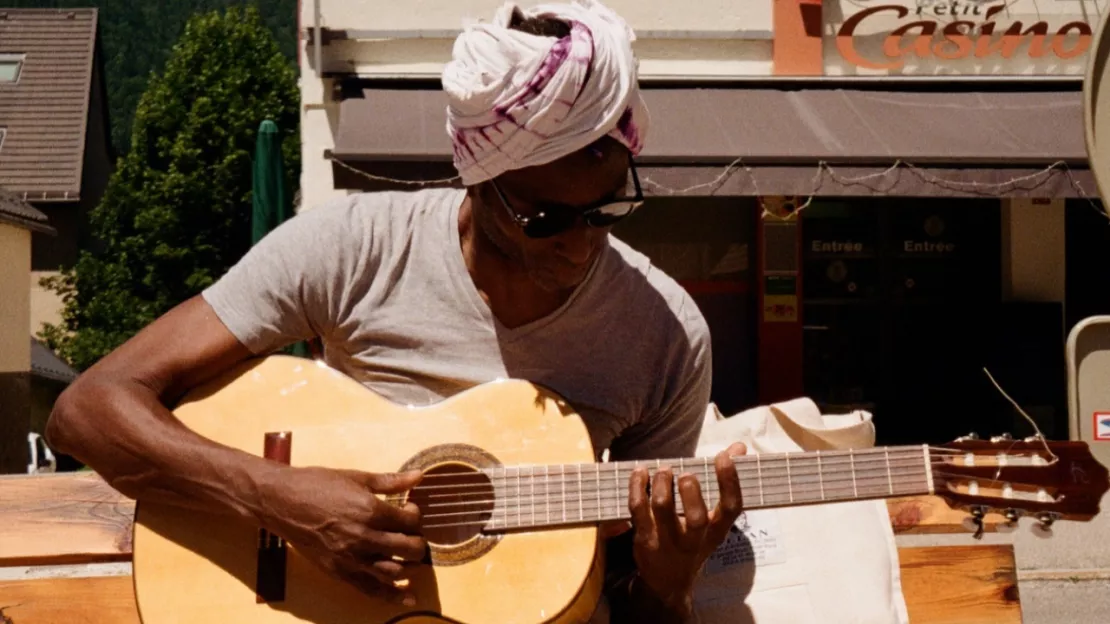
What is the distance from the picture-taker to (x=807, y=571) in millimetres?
2861

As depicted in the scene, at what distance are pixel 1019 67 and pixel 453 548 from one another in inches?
388

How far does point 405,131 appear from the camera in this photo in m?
9.14

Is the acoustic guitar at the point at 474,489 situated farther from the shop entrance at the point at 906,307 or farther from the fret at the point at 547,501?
the shop entrance at the point at 906,307

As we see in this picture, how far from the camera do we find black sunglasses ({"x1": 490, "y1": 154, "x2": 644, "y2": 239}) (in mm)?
2496

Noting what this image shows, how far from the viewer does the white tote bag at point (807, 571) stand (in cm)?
282

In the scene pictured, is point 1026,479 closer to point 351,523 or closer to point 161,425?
point 351,523

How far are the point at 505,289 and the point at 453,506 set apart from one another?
50 centimetres

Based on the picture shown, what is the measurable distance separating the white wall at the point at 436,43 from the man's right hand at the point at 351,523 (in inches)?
329

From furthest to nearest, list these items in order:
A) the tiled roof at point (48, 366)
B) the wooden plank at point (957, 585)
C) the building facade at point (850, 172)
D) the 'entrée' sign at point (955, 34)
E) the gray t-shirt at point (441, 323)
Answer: the tiled roof at point (48, 366) < the 'entrée' sign at point (955, 34) < the building facade at point (850, 172) < the wooden plank at point (957, 585) < the gray t-shirt at point (441, 323)

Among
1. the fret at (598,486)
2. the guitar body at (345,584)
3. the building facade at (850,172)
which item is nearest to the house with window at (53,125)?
the building facade at (850,172)

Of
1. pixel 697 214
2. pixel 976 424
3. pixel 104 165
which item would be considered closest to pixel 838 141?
pixel 697 214

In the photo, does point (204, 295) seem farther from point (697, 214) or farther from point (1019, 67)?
point (1019, 67)

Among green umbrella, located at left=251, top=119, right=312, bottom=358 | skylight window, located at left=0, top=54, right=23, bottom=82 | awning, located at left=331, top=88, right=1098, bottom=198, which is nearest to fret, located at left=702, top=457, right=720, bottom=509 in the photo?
green umbrella, located at left=251, top=119, right=312, bottom=358

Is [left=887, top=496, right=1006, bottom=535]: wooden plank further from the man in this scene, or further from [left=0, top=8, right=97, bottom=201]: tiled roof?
[left=0, top=8, right=97, bottom=201]: tiled roof
